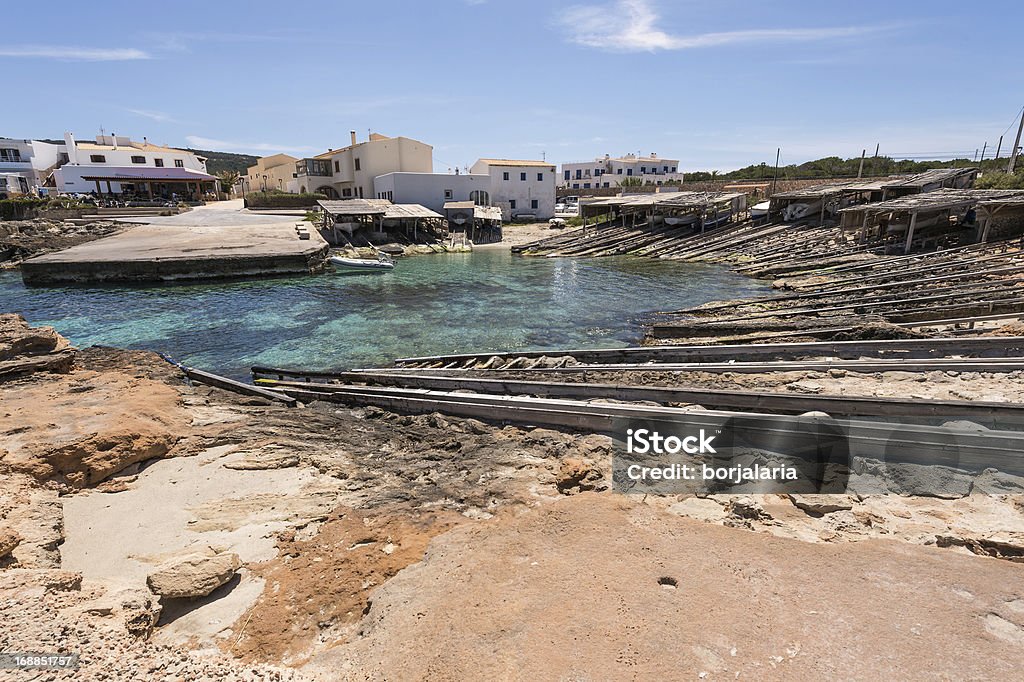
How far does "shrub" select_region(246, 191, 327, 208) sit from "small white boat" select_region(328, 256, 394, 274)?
26.7m

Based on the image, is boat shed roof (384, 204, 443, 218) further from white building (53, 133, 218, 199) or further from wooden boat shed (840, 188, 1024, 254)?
wooden boat shed (840, 188, 1024, 254)

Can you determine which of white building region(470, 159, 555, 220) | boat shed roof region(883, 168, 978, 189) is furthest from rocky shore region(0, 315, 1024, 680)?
white building region(470, 159, 555, 220)

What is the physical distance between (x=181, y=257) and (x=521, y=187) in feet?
125

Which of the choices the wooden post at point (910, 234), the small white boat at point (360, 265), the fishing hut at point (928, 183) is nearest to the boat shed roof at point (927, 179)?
the fishing hut at point (928, 183)

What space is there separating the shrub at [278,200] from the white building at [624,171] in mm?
43838

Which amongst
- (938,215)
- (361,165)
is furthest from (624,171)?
(938,215)

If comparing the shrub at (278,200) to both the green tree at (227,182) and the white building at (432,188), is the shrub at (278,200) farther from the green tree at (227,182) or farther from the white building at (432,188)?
the green tree at (227,182)

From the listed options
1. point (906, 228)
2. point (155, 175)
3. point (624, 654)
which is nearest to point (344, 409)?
point (624, 654)

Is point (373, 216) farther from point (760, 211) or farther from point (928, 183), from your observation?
point (928, 183)

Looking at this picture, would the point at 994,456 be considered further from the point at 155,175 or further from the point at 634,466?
the point at 155,175

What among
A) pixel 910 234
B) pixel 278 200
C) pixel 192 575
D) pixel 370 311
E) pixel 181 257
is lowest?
pixel 370 311

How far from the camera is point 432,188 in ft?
182

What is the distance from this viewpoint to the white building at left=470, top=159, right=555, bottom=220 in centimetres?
5925

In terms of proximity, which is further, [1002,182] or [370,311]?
[1002,182]
